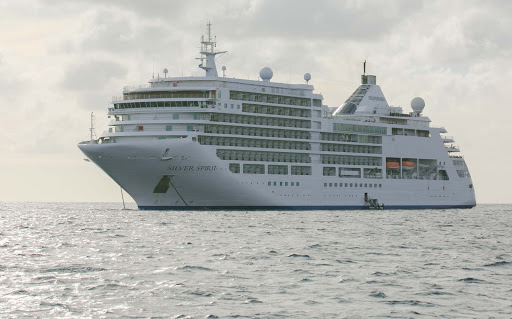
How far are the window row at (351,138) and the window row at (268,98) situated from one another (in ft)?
16.1

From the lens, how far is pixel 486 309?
80.5 ft

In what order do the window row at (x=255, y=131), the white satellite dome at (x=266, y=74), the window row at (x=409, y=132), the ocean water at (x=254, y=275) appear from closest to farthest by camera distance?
the ocean water at (x=254, y=275) → the window row at (x=255, y=131) → the white satellite dome at (x=266, y=74) → the window row at (x=409, y=132)

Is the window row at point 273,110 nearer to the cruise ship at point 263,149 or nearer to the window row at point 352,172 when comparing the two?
the cruise ship at point 263,149

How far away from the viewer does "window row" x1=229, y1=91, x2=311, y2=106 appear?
84625mm

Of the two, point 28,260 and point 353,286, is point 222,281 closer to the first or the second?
point 353,286

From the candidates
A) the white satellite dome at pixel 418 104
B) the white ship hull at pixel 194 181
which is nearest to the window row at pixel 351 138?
the white ship hull at pixel 194 181

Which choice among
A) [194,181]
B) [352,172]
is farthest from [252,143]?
[352,172]

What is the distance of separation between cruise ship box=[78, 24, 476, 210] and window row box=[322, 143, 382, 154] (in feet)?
0.47

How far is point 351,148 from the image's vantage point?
97.7 meters

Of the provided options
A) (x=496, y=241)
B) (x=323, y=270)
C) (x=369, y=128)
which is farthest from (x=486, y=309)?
(x=369, y=128)

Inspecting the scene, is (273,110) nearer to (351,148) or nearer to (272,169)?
(272,169)

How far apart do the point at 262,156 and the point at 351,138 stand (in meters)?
16.1

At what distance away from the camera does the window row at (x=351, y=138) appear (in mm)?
94875

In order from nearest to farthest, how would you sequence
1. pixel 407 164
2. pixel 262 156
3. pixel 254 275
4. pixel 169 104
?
1. pixel 254 275
2. pixel 169 104
3. pixel 262 156
4. pixel 407 164
